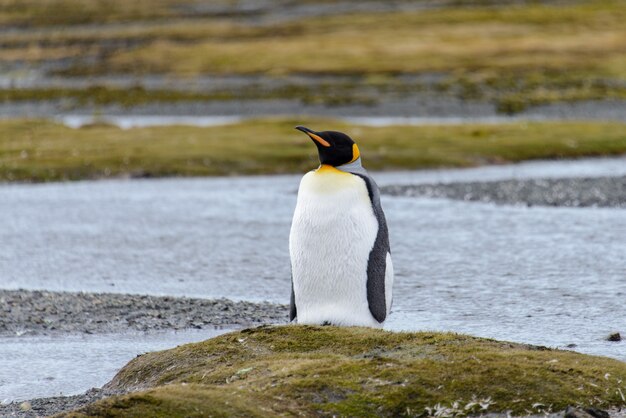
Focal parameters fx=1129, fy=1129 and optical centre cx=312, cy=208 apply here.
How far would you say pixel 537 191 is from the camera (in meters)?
24.4

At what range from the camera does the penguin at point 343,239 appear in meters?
9.71

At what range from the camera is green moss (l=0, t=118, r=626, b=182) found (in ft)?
97.8

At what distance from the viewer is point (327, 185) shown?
970 cm

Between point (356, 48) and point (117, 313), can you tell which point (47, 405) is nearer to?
point (117, 313)

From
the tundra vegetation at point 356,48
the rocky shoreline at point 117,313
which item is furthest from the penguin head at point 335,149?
the tundra vegetation at point 356,48

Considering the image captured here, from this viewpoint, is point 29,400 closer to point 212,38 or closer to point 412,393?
point 412,393

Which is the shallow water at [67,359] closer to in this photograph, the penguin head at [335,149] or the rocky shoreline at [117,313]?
the rocky shoreline at [117,313]

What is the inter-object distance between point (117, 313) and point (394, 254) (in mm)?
5687

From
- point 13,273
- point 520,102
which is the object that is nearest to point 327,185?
point 13,273

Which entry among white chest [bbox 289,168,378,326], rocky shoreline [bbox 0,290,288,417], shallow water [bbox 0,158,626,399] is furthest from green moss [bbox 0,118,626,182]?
white chest [bbox 289,168,378,326]

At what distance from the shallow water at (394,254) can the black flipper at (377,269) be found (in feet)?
5.84

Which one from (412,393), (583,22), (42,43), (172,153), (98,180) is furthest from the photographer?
(42,43)

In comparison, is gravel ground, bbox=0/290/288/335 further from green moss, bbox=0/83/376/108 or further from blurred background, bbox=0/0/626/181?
green moss, bbox=0/83/376/108

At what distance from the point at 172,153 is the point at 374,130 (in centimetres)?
795
